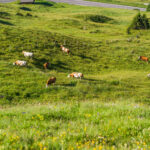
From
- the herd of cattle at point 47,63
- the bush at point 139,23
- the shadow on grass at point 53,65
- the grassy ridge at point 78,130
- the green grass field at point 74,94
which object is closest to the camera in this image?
the grassy ridge at point 78,130

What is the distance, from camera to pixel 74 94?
18.4 meters

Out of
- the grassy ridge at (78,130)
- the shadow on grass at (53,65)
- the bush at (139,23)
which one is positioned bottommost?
the shadow on grass at (53,65)

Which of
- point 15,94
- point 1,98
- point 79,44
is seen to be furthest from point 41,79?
point 79,44

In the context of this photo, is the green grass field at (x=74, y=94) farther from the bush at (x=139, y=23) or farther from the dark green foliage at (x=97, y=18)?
the dark green foliage at (x=97, y=18)

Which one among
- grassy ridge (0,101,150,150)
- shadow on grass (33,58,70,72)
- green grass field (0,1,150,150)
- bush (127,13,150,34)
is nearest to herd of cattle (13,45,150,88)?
green grass field (0,1,150,150)

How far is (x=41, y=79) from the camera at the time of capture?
20.4 metres

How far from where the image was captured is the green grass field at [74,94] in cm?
509

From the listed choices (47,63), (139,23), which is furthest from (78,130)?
(139,23)

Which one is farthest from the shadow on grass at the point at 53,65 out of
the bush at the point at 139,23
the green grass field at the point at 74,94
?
the bush at the point at 139,23

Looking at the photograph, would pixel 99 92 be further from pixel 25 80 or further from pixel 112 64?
pixel 112 64

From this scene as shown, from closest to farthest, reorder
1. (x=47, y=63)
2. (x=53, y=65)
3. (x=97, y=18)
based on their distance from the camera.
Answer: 1. (x=47, y=63)
2. (x=53, y=65)
3. (x=97, y=18)

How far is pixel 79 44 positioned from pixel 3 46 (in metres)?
14.8

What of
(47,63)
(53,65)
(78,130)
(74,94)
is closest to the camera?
(78,130)

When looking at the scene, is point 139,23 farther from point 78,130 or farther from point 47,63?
point 78,130
